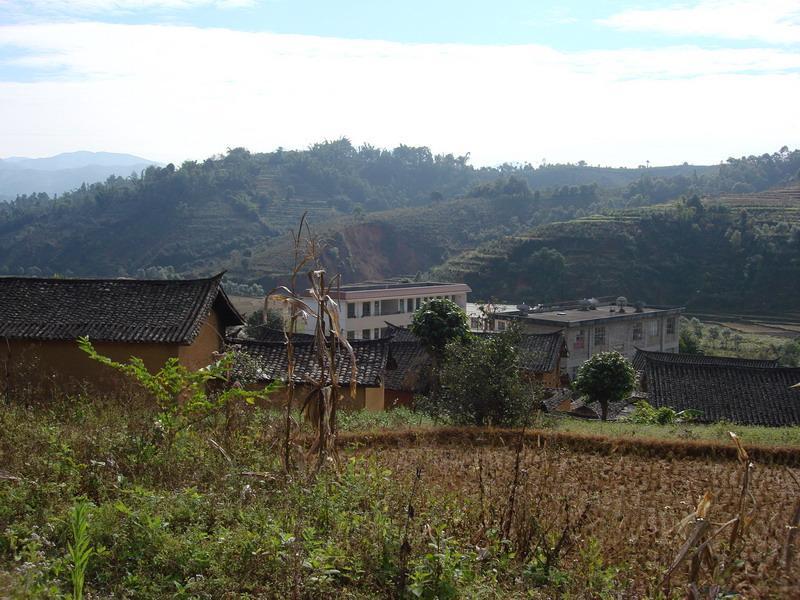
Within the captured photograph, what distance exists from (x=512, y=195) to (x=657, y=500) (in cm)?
10340

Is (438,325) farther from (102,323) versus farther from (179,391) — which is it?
(179,391)

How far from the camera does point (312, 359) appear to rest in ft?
68.8

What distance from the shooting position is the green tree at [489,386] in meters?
14.0

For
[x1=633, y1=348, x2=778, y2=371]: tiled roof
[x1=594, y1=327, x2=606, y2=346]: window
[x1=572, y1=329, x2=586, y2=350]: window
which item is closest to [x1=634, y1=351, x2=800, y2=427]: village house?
[x1=633, y1=348, x2=778, y2=371]: tiled roof

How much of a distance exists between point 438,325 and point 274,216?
284ft

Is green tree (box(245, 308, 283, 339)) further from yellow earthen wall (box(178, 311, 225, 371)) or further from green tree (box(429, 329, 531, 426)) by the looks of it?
green tree (box(429, 329, 531, 426))

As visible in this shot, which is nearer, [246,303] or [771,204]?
[246,303]

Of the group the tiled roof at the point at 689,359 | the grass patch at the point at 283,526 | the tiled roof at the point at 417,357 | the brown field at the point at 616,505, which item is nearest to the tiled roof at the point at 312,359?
the tiled roof at the point at 417,357

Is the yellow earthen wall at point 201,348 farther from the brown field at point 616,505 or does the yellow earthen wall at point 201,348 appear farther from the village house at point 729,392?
the village house at point 729,392

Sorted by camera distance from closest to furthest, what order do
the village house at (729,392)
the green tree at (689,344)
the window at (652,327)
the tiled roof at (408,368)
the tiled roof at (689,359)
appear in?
the village house at (729,392) → the tiled roof at (408,368) → the tiled roof at (689,359) → the green tree at (689,344) → the window at (652,327)

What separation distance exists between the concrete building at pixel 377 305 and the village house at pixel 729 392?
2340 centimetres

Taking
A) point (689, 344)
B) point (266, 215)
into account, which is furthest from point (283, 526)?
point (266, 215)

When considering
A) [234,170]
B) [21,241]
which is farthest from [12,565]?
[234,170]

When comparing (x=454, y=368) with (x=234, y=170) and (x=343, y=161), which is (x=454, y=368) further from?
(x=343, y=161)
